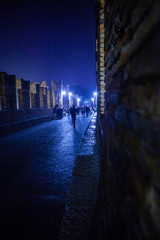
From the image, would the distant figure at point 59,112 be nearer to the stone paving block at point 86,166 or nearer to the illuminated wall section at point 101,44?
the illuminated wall section at point 101,44

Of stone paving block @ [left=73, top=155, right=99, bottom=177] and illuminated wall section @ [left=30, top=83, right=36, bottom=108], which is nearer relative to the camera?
stone paving block @ [left=73, top=155, right=99, bottom=177]

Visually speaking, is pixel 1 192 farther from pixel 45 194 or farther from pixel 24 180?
pixel 45 194

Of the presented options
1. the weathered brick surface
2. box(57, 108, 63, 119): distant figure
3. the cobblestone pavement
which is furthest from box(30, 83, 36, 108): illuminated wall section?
the weathered brick surface

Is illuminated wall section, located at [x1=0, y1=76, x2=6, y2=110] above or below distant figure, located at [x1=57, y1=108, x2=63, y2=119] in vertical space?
above

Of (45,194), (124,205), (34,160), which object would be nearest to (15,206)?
(45,194)

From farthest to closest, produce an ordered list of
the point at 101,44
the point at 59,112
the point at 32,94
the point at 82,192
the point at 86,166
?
the point at 59,112, the point at 32,94, the point at 101,44, the point at 86,166, the point at 82,192

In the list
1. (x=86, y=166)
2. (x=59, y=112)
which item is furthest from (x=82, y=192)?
(x=59, y=112)

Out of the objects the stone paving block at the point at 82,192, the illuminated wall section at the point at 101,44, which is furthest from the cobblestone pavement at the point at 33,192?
the illuminated wall section at the point at 101,44

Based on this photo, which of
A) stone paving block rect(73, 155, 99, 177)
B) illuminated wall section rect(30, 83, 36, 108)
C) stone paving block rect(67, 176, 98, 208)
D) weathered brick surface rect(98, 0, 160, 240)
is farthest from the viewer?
illuminated wall section rect(30, 83, 36, 108)

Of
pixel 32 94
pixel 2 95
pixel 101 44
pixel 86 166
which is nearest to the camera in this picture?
pixel 86 166

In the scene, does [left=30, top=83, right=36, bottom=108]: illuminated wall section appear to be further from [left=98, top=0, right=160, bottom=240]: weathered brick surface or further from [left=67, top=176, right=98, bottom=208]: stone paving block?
[left=98, top=0, right=160, bottom=240]: weathered brick surface

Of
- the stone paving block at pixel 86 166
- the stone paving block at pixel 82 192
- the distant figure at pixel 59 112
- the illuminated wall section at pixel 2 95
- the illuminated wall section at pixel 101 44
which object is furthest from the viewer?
the distant figure at pixel 59 112

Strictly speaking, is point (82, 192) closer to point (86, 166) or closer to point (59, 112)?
point (86, 166)

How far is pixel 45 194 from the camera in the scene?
2.88m
